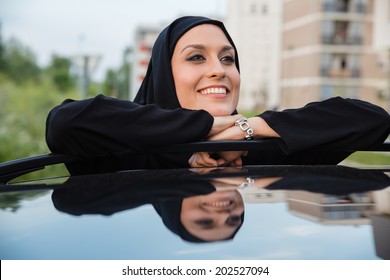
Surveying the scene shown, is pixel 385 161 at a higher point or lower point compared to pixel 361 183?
lower

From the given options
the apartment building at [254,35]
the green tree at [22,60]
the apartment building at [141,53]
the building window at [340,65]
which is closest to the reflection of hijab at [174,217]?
the apartment building at [141,53]

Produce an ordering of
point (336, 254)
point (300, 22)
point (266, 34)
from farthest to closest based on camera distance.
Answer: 1. point (266, 34)
2. point (300, 22)
3. point (336, 254)

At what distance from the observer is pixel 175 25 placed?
8.58 ft

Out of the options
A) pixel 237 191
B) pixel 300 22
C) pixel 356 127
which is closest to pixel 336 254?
pixel 237 191

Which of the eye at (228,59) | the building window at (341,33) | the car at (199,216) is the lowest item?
the building window at (341,33)

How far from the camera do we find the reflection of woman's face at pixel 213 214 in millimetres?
1159

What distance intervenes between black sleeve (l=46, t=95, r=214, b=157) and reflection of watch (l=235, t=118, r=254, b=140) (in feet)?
0.61

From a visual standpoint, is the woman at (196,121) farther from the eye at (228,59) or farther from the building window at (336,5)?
the building window at (336,5)

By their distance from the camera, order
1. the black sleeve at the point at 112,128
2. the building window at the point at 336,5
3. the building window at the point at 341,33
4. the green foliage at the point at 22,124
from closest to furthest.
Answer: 1. the black sleeve at the point at 112,128
2. the green foliage at the point at 22,124
3. the building window at the point at 336,5
4. the building window at the point at 341,33

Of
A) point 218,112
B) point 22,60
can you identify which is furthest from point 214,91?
point 22,60

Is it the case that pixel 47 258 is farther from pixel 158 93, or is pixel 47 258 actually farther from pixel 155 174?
pixel 158 93

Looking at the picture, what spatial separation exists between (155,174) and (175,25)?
1.20m

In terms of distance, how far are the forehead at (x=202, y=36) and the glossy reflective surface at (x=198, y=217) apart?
1.00 m

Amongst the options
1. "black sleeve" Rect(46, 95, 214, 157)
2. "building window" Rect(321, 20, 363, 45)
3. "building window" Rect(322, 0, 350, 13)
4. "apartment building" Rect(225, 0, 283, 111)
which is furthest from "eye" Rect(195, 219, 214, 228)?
"apartment building" Rect(225, 0, 283, 111)
